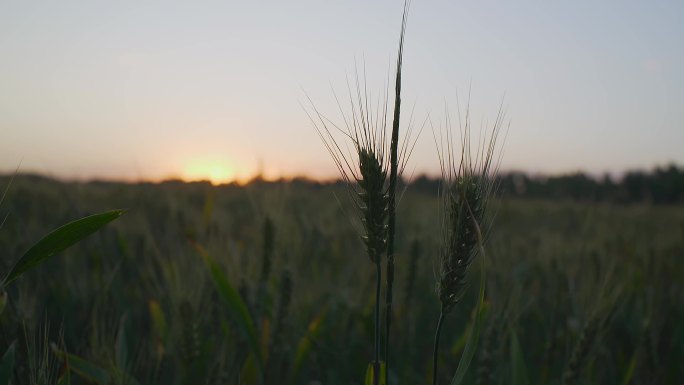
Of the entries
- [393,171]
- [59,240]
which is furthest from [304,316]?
A: [393,171]

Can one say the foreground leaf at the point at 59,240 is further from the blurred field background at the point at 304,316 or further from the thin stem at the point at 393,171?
the thin stem at the point at 393,171

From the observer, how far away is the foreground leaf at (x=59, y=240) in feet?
2.84

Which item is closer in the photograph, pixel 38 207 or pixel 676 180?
pixel 38 207

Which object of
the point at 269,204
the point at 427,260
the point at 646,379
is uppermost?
the point at 269,204

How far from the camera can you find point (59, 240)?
88 cm

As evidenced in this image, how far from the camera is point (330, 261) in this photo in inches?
148

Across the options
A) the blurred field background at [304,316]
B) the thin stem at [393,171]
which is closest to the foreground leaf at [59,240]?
the blurred field background at [304,316]

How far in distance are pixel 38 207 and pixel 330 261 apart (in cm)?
395

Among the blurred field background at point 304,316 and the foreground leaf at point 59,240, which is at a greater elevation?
the foreground leaf at point 59,240

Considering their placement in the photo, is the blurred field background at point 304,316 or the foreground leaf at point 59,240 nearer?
the foreground leaf at point 59,240

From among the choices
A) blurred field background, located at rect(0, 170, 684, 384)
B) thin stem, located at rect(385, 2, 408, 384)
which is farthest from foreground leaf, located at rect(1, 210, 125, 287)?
thin stem, located at rect(385, 2, 408, 384)

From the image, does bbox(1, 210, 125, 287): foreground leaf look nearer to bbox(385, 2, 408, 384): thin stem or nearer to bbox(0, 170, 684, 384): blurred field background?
bbox(0, 170, 684, 384): blurred field background

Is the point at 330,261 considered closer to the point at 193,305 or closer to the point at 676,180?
the point at 193,305

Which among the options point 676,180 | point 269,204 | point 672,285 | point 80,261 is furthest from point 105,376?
point 676,180
